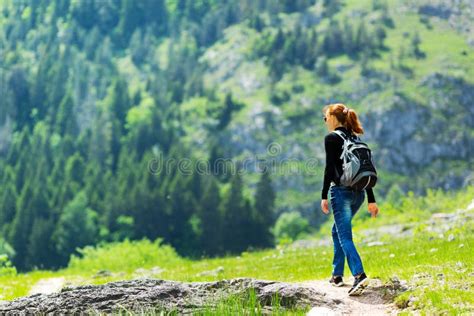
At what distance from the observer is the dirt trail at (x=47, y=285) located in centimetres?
2415

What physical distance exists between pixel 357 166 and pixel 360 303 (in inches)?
90.9

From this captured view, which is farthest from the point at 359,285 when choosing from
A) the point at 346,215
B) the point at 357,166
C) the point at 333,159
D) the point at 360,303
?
the point at 333,159

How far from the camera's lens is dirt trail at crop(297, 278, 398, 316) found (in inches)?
498

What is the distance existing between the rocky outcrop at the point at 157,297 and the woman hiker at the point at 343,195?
0.71m

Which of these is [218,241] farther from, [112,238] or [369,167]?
[369,167]

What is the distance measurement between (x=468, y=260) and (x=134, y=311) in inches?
289

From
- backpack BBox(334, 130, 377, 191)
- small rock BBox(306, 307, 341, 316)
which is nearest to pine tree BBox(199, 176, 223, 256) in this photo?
backpack BBox(334, 130, 377, 191)

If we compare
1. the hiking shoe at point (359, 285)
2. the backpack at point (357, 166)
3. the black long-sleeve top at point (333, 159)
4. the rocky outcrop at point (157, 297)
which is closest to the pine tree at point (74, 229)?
the rocky outcrop at point (157, 297)

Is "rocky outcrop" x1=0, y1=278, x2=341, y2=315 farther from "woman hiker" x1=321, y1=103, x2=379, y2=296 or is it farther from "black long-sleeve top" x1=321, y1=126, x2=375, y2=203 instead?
"black long-sleeve top" x1=321, y1=126, x2=375, y2=203

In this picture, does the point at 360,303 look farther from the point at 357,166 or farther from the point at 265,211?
the point at 265,211

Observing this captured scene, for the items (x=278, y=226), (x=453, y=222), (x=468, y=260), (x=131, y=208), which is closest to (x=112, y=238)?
(x=131, y=208)

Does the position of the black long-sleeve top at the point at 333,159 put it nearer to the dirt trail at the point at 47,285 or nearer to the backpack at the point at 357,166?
the backpack at the point at 357,166

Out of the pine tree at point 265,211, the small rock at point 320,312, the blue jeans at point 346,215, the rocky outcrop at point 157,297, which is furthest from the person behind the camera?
the pine tree at point 265,211

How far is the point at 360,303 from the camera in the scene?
1348 cm
